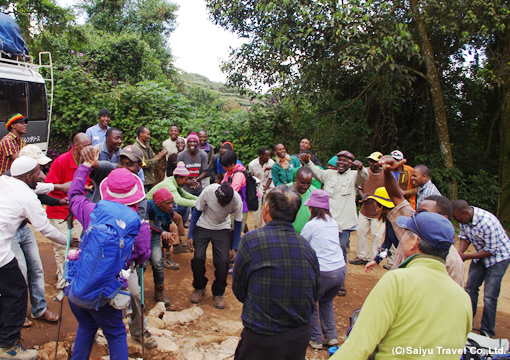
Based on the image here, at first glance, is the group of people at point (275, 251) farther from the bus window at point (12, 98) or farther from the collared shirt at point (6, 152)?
the bus window at point (12, 98)

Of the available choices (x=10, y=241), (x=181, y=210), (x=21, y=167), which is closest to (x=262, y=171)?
(x=181, y=210)

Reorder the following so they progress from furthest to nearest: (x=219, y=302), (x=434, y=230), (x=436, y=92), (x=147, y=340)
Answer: (x=436, y=92)
(x=219, y=302)
(x=147, y=340)
(x=434, y=230)

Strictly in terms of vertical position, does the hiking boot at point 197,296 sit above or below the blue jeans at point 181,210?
below

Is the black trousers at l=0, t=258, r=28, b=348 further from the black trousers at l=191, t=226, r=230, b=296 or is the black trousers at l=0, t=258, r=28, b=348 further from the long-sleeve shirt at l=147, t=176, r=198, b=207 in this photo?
the black trousers at l=191, t=226, r=230, b=296

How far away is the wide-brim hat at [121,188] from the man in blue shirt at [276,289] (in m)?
1.03

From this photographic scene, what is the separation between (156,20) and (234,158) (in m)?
18.2

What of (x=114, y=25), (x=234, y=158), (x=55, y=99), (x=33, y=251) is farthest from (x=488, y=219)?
(x=114, y=25)

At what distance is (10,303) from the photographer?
3.35 meters

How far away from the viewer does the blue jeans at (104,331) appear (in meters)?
2.89

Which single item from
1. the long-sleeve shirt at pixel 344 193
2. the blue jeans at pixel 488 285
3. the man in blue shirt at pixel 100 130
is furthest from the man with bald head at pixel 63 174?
the blue jeans at pixel 488 285

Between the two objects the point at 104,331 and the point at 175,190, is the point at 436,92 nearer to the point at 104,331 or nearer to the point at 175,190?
the point at 175,190

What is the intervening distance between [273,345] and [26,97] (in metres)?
9.38

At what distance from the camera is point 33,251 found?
398cm

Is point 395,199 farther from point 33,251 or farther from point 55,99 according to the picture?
point 55,99
